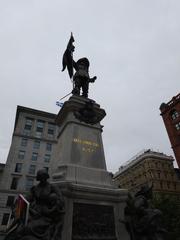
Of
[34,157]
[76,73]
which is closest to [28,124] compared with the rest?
[34,157]

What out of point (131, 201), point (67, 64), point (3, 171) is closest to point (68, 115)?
point (67, 64)

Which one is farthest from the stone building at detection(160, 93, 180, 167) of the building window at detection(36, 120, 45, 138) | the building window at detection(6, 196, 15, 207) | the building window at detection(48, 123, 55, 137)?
the building window at detection(6, 196, 15, 207)

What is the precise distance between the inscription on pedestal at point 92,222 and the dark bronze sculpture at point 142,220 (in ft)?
1.77

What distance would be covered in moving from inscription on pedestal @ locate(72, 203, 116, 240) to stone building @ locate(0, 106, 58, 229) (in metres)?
36.9

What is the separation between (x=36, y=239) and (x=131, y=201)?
9.51ft

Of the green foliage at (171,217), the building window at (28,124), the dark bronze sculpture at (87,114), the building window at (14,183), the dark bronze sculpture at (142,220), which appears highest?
the building window at (28,124)

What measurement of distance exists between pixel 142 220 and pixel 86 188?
5.87 feet

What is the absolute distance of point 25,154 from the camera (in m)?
45.7

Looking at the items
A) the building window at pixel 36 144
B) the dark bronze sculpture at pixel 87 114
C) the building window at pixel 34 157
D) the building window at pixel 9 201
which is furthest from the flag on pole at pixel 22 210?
the building window at pixel 36 144

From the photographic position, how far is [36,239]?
13.2ft

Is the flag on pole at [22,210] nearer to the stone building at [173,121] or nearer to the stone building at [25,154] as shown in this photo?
the stone building at [25,154]

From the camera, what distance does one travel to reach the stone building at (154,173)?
4512cm

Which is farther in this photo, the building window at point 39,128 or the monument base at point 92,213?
the building window at point 39,128

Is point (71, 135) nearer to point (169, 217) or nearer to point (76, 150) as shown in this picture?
point (76, 150)
